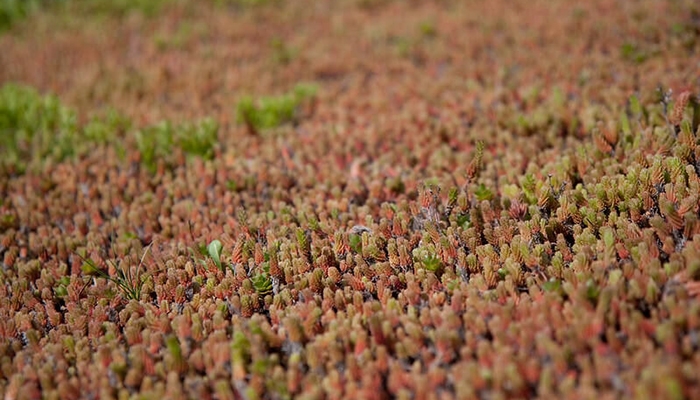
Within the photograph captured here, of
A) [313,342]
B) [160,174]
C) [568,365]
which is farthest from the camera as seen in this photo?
[160,174]

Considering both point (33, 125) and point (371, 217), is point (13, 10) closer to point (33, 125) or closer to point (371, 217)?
point (33, 125)

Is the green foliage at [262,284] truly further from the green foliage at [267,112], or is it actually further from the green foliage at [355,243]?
the green foliage at [267,112]

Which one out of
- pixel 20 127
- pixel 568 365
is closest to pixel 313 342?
pixel 568 365

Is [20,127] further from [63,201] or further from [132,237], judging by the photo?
[132,237]

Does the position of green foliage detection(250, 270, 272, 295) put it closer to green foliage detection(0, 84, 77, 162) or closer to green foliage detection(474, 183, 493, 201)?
green foliage detection(474, 183, 493, 201)

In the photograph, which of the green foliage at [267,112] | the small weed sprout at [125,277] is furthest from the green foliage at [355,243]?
the green foliage at [267,112]

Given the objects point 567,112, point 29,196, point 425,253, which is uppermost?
point 567,112
